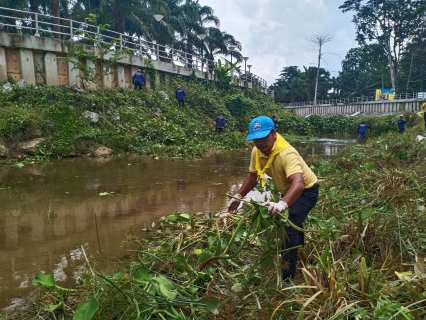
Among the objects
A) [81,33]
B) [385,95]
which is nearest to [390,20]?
[385,95]

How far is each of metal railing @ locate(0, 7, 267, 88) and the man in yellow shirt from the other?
1337 cm

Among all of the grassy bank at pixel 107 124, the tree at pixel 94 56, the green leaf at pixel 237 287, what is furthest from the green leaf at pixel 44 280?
the tree at pixel 94 56

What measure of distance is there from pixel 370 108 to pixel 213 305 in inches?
1484

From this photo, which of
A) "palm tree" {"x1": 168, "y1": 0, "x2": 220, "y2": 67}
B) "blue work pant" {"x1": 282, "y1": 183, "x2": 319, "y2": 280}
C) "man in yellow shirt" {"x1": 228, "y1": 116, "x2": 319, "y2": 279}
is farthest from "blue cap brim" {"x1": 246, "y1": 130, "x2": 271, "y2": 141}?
"palm tree" {"x1": 168, "y1": 0, "x2": 220, "y2": 67}

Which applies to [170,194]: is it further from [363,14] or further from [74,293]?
[363,14]

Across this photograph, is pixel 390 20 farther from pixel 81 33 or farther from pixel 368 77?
pixel 81 33

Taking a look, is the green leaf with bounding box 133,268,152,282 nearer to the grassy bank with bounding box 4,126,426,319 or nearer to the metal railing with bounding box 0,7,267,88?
the grassy bank with bounding box 4,126,426,319

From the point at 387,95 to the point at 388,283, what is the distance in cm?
4001

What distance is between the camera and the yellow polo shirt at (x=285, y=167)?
285 cm

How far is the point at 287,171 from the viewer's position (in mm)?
2842

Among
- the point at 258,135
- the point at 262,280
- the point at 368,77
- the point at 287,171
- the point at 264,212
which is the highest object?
the point at 368,77

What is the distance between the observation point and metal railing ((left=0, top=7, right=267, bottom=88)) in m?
14.9

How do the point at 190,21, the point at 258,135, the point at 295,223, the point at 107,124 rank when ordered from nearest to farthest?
the point at 258,135 < the point at 295,223 < the point at 107,124 < the point at 190,21

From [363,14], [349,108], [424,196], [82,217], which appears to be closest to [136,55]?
[82,217]
